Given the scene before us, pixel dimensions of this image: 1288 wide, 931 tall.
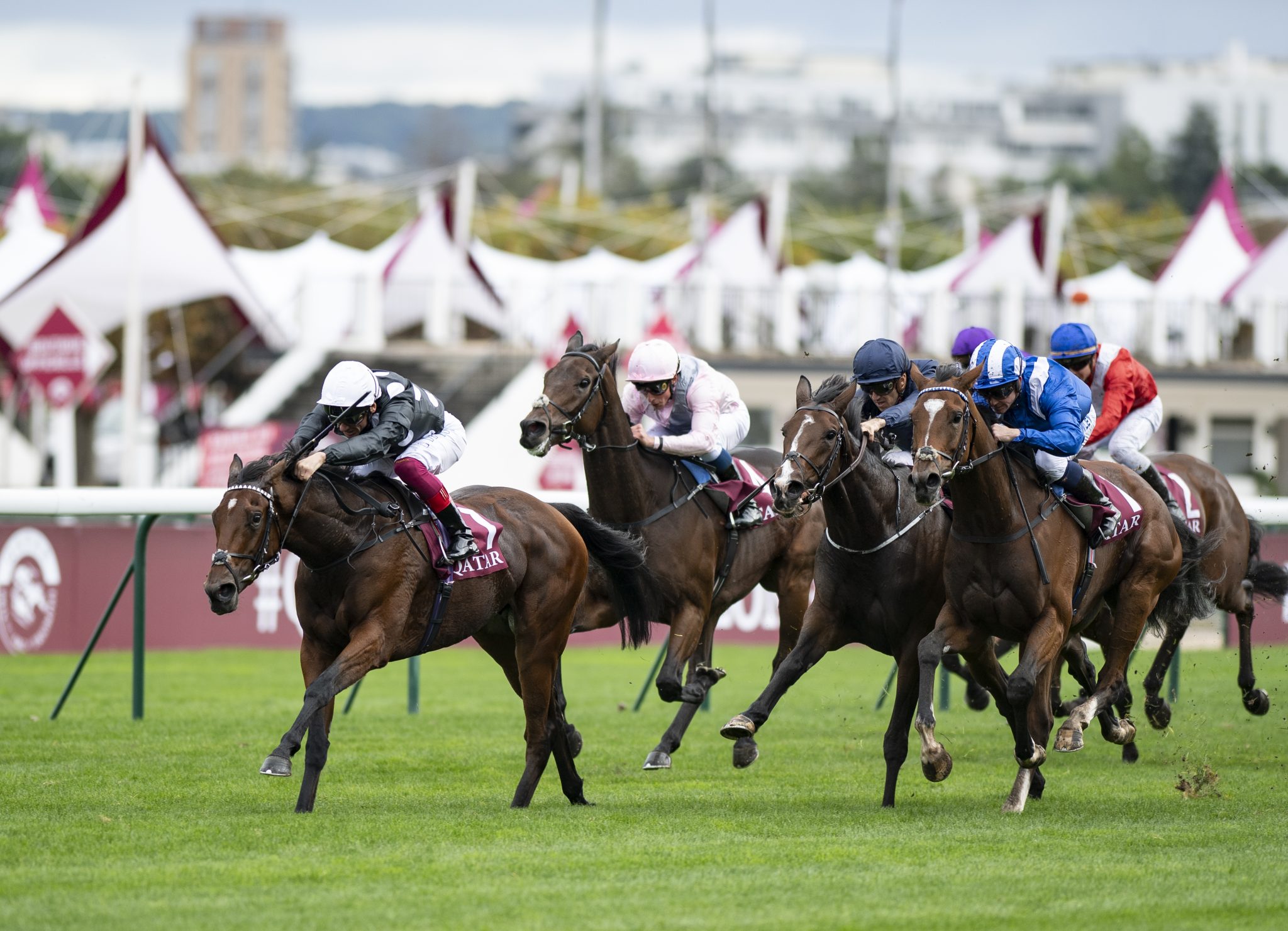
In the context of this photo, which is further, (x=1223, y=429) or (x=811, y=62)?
(x=811, y=62)

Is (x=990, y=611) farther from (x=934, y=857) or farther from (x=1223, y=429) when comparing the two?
(x=1223, y=429)

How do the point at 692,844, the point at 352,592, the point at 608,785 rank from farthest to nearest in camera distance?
1. the point at 608,785
2. the point at 352,592
3. the point at 692,844

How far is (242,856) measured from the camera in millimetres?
6441

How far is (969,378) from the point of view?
7.64 m

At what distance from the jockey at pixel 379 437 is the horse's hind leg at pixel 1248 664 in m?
5.06

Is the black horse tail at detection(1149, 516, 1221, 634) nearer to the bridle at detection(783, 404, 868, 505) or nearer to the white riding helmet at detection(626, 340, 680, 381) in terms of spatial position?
the bridle at detection(783, 404, 868, 505)

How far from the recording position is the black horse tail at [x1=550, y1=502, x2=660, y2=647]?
8695 millimetres

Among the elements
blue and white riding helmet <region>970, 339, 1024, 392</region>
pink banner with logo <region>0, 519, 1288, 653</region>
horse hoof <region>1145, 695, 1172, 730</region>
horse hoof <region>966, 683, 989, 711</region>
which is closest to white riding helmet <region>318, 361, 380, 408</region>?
blue and white riding helmet <region>970, 339, 1024, 392</region>

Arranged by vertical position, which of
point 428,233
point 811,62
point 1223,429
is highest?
point 811,62

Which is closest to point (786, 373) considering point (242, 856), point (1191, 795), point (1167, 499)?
point (1167, 499)

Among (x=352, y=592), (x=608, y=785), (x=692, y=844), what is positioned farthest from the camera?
(x=608, y=785)

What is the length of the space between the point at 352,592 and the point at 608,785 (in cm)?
187

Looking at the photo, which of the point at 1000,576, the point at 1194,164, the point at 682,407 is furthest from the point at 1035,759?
the point at 1194,164

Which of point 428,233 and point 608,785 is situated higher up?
point 428,233
